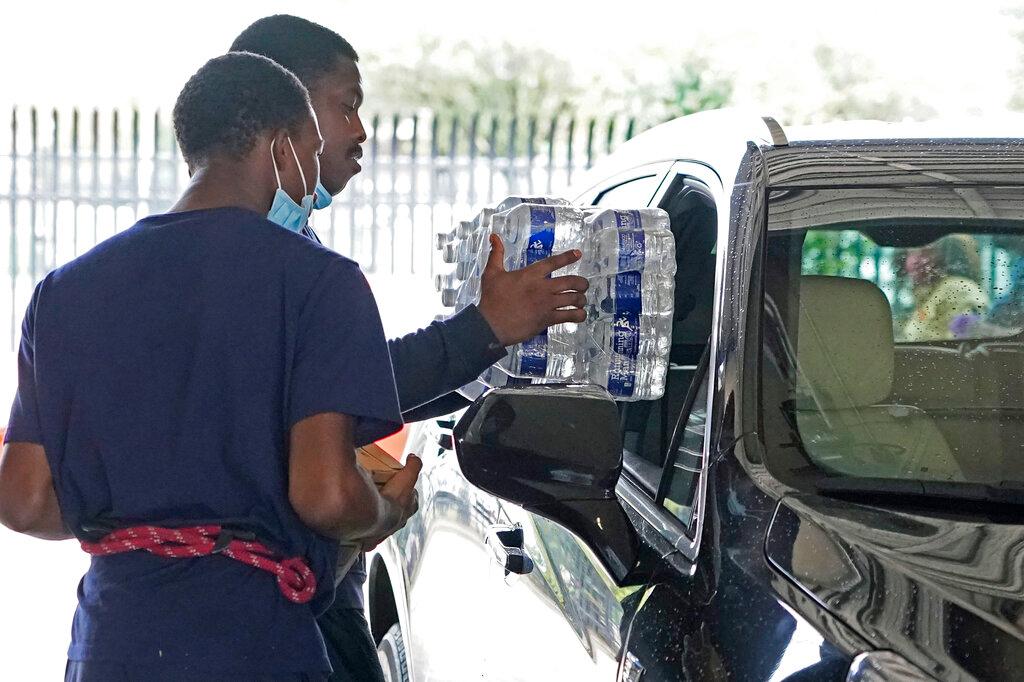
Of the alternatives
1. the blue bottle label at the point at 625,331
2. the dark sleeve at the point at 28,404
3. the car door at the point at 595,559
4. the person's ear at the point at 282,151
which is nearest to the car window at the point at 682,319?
the car door at the point at 595,559

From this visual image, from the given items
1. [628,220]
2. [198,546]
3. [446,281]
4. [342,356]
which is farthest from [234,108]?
[446,281]

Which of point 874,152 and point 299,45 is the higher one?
point 299,45

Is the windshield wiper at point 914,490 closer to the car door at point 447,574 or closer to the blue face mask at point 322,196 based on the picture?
the car door at point 447,574

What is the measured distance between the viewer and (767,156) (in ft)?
7.82

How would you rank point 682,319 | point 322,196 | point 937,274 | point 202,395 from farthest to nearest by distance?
1. point 322,196
2. point 682,319
3. point 937,274
4. point 202,395

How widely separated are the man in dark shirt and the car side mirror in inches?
13.7

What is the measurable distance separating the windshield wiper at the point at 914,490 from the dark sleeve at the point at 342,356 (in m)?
0.65

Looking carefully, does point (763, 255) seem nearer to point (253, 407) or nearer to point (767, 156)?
Result: point (767, 156)

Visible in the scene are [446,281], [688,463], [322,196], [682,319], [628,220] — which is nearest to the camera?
[688,463]

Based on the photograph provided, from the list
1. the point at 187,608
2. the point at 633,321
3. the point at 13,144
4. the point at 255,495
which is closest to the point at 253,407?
the point at 255,495

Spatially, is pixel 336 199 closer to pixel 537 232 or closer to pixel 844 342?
pixel 537 232

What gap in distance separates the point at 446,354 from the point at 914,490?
0.83 metres

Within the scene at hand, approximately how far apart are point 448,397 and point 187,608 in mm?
1246

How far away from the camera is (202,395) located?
202cm
